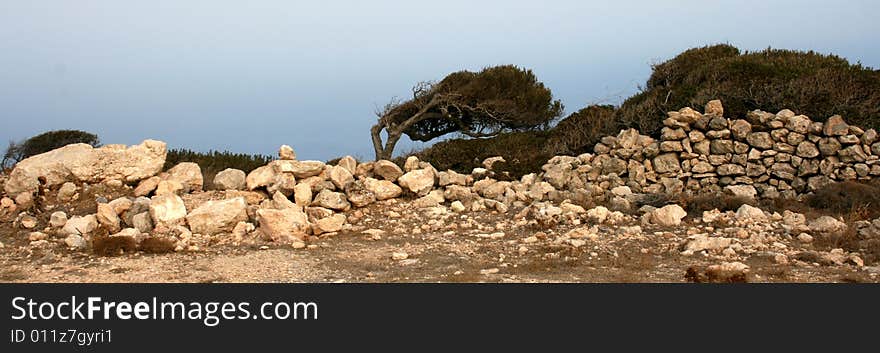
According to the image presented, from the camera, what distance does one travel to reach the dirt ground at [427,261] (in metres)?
7.47

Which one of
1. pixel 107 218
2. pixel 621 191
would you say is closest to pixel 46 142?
pixel 107 218

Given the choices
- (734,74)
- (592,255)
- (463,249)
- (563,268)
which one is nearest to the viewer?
(563,268)

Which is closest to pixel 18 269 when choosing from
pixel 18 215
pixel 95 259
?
pixel 95 259

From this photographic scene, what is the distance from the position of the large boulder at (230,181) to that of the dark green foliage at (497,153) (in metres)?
4.43

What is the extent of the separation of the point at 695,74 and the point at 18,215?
13.6m

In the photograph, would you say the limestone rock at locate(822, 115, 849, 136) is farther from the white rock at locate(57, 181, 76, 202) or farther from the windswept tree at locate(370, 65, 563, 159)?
the white rock at locate(57, 181, 76, 202)

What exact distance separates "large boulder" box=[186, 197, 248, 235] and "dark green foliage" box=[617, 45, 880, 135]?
839cm

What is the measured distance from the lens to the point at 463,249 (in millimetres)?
8945

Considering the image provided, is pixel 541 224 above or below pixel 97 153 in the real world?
below

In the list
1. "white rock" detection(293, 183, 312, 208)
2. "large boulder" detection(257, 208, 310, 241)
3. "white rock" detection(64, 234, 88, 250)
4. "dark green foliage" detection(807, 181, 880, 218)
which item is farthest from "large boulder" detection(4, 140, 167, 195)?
"dark green foliage" detection(807, 181, 880, 218)

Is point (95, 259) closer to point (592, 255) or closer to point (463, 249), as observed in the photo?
point (463, 249)

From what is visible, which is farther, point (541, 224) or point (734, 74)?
point (734, 74)

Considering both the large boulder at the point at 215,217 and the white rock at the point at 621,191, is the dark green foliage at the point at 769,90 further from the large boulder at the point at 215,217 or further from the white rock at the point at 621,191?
the large boulder at the point at 215,217

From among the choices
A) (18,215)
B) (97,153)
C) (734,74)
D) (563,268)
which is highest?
(734,74)
